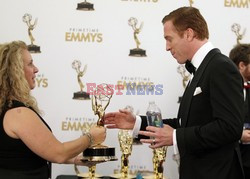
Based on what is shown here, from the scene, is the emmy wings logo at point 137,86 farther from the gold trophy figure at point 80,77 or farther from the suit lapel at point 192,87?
the suit lapel at point 192,87

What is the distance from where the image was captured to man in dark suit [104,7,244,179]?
1525 mm

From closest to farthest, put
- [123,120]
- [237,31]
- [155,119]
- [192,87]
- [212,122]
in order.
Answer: [212,122]
[192,87]
[155,119]
[123,120]
[237,31]

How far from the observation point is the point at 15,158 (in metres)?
1.81

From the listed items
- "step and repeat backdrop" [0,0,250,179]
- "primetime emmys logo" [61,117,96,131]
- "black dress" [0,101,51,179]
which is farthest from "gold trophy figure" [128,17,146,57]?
"black dress" [0,101,51,179]

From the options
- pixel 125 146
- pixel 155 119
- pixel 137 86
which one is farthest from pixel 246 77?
pixel 155 119

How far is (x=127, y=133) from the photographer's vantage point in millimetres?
2586

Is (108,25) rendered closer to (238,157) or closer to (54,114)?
(54,114)

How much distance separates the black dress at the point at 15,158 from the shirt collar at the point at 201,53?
0.83 meters

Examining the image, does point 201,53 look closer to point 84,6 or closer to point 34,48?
point 84,6

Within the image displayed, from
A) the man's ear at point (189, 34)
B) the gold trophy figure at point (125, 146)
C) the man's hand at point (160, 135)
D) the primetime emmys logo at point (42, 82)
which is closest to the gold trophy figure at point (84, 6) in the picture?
the primetime emmys logo at point (42, 82)

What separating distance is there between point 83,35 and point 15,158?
4.09ft

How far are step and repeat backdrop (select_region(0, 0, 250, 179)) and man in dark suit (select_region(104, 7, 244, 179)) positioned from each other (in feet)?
3.21

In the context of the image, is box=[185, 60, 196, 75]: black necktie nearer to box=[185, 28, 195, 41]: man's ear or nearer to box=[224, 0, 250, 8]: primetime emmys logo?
box=[185, 28, 195, 41]: man's ear

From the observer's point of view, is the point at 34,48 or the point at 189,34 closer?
the point at 189,34
